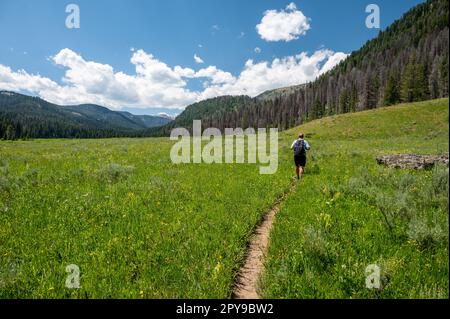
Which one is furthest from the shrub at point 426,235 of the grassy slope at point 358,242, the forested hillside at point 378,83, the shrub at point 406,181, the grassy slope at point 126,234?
the forested hillside at point 378,83

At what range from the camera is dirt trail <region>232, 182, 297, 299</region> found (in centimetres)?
510

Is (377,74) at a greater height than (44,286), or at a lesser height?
greater

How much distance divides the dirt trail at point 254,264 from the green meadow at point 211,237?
0.19 m

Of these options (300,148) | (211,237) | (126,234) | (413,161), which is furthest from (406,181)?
(126,234)

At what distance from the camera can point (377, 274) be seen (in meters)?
4.79

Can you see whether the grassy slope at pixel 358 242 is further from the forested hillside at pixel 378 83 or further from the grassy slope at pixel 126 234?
the forested hillside at pixel 378 83

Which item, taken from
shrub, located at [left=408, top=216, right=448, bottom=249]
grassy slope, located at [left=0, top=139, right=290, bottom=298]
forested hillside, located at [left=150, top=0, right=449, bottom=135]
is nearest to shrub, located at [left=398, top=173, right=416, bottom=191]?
grassy slope, located at [left=0, top=139, right=290, bottom=298]

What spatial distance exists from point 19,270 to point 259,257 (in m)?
4.78

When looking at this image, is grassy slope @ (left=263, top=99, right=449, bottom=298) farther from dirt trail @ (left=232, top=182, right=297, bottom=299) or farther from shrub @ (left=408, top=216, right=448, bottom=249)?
dirt trail @ (left=232, top=182, right=297, bottom=299)

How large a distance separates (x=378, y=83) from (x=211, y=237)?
108 metres

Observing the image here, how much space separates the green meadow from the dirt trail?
186 mm

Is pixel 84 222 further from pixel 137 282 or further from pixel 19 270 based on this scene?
pixel 137 282

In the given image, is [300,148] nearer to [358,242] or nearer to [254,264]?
[358,242]
